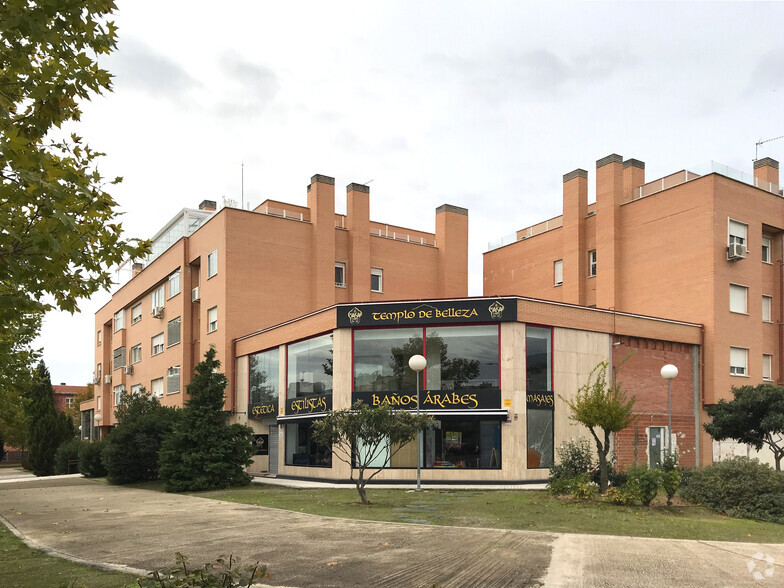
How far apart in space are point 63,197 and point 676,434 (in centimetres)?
2773

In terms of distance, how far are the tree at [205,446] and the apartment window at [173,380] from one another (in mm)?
15031

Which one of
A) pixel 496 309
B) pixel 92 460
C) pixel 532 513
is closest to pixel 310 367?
pixel 496 309

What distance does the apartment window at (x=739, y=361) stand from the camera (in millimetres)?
31688

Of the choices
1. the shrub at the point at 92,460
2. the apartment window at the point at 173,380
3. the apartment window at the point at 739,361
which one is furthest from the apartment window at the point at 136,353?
the apartment window at the point at 739,361

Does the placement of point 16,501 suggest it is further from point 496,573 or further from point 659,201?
point 659,201

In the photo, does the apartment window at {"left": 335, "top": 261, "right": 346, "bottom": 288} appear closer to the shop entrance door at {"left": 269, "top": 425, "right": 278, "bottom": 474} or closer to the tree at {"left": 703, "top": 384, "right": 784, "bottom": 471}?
the shop entrance door at {"left": 269, "top": 425, "right": 278, "bottom": 474}

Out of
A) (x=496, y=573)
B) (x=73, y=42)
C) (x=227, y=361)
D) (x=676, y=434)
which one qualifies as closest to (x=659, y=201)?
(x=676, y=434)

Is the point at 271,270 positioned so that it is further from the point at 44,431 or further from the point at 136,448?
the point at 44,431

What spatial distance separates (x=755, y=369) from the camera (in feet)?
106

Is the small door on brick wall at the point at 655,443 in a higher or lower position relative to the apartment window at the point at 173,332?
lower

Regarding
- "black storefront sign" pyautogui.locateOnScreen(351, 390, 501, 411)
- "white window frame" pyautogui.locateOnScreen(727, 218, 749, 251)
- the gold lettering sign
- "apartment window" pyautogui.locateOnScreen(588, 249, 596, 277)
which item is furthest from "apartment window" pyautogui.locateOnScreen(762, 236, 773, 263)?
the gold lettering sign

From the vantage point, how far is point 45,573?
32.1 ft

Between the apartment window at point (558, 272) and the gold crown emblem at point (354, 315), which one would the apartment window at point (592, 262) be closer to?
the apartment window at point (558, 272)

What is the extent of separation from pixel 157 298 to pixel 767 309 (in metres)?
34.3
